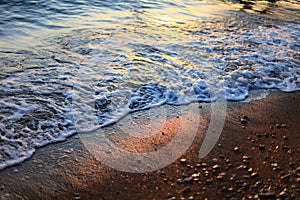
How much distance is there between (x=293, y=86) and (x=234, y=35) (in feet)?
8.49

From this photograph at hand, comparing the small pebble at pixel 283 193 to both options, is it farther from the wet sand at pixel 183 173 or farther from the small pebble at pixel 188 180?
the small pebble at pixel 188 180

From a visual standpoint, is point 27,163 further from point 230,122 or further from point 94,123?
point 230,122

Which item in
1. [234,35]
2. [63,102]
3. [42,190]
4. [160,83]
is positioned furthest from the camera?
[234,35]

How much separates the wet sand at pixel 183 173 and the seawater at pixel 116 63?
1.07ft

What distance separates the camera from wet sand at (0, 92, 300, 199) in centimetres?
227

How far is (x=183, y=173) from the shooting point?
8.13 ft

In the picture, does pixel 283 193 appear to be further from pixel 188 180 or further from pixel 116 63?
pixel 116 63

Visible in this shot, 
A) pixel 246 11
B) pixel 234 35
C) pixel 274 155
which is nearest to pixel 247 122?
pixel 274 155

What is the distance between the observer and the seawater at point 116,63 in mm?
3283

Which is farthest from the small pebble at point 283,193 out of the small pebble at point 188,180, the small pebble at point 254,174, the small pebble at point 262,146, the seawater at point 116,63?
the seawater at point 116,63

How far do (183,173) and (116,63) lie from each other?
271cm

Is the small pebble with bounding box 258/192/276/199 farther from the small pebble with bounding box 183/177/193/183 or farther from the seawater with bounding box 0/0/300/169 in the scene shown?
the seawater with bounding box 0/0/300/169

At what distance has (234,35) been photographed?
6.41m

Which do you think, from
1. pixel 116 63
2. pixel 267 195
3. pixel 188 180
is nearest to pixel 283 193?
pixel 267 195
